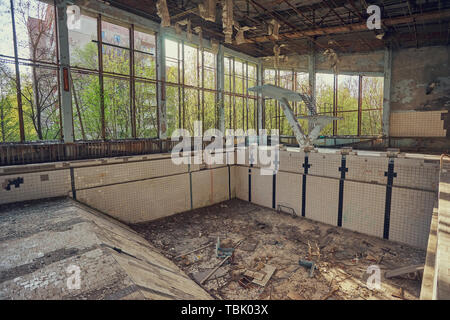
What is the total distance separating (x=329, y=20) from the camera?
34.2 feet

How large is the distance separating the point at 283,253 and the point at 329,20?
32.9 ft

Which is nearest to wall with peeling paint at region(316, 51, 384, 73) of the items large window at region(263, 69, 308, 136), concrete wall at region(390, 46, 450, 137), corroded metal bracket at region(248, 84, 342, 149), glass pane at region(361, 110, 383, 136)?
concrete wall at region(390, 46, 450, 137)

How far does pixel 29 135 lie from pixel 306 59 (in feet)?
49.4

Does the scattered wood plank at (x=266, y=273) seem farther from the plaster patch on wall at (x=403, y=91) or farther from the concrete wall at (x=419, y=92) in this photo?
the plaster patch on wall at (x=403, y=91)

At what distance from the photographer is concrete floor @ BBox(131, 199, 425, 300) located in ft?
13.8

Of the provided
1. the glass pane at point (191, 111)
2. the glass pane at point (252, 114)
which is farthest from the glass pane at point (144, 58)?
the glass pane at point (252, 114)

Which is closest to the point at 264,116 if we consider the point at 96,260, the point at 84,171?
the point at 84,171

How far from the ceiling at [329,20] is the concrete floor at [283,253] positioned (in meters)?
6.59

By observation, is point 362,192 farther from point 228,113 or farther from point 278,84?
point 278,84

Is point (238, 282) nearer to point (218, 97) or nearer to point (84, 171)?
point (84, 171)

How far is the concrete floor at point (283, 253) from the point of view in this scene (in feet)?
13.8

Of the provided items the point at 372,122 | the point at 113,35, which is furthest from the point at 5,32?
the point at 372,122

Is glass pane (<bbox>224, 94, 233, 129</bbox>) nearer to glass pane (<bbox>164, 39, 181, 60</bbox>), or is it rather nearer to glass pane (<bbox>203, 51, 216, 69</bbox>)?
glass pane (<bbox>203, 51, 216, 69</bbox>)

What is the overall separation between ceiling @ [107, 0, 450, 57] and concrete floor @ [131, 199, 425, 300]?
6.59 meters
